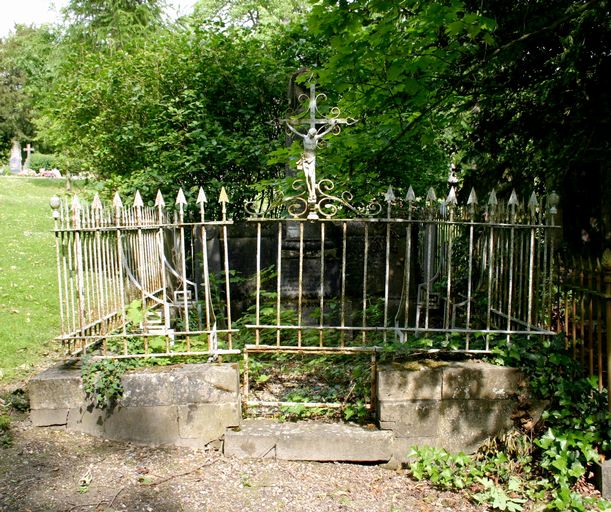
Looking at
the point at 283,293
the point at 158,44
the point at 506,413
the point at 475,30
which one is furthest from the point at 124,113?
the point at 506,413

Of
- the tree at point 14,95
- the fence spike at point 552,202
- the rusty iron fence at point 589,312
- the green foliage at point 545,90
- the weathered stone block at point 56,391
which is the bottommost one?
the weathered stone block at point 56,391

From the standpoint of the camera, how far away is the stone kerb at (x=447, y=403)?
→ 415 cm

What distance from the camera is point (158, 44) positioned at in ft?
32.0

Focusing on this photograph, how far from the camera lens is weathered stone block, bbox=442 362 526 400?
13.7ft

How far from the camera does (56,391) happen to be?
4.27 m

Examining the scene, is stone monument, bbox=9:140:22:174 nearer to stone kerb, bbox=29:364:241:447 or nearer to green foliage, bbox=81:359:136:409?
green foliage, bbox=81:359:136:409

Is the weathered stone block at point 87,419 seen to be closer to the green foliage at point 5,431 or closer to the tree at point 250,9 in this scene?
the green foliage at point 5,431

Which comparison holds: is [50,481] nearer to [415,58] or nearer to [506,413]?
[506,413]

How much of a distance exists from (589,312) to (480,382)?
3.26 ft

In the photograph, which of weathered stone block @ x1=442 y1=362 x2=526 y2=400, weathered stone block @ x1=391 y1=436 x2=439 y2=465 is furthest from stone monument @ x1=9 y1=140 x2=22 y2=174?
weathered stone block @ x1=442 y1=362 x2=526 y2=400

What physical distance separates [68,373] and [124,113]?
6703 millimetres

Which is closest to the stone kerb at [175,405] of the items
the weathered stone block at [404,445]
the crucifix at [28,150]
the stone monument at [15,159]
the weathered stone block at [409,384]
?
A: the weathered stone block at [409,384]

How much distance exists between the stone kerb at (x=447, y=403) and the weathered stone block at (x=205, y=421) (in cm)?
122

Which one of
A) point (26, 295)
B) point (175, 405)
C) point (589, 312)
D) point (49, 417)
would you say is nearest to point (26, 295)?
point (26, 295)
